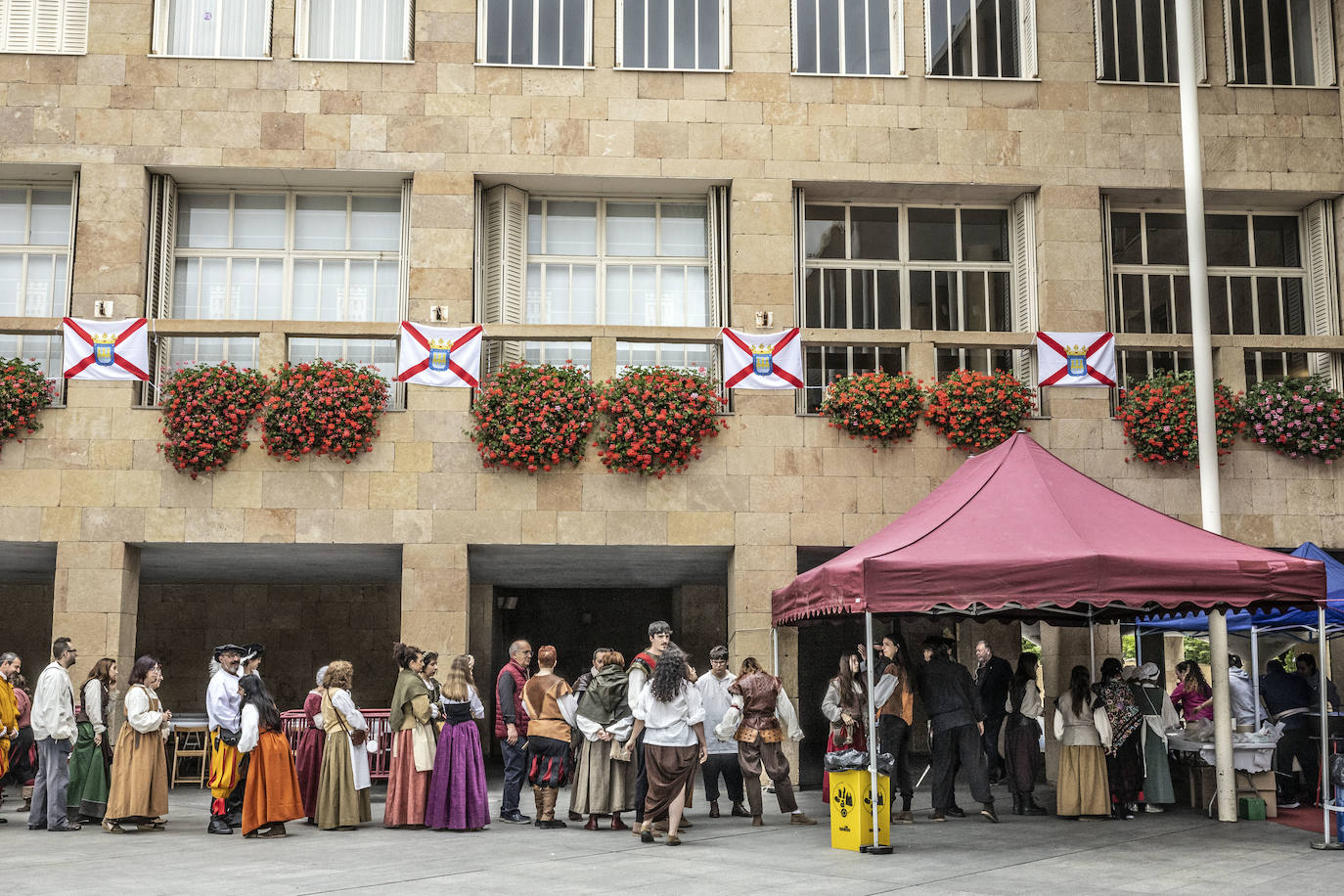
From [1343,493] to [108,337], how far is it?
15335 mm

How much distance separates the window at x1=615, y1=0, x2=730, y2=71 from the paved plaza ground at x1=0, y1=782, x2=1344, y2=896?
399 inches

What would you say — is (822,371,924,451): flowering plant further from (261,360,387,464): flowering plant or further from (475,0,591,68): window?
(261,360,387,464): flowering plant

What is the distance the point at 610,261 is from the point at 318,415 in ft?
15.1

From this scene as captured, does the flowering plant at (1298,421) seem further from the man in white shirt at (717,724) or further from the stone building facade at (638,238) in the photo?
the man in white shirt at (717,724)

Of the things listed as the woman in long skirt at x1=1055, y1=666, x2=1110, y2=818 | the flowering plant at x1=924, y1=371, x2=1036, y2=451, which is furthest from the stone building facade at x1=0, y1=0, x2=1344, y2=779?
the woman in long skirt at x1=1055, y1=666, x2=1110, y2=818

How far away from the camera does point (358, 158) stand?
58.0ft

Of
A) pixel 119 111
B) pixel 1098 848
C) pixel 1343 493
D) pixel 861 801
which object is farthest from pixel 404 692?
pixel 1343 493

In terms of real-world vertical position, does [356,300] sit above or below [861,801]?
above

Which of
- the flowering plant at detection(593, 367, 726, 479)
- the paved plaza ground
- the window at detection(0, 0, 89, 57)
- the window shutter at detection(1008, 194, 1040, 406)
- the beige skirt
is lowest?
the paved plaza ground

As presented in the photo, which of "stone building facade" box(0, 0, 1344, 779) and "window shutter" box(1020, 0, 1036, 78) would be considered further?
"window shutter" box(1020, 0, 1036, 78)

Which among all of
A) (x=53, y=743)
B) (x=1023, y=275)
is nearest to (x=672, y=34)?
(x=1023, y=275)

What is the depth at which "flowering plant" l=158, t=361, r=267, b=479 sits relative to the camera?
648 inches

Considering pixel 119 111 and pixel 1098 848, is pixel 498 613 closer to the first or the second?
pixel 119 111

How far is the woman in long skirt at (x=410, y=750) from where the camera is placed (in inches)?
508
